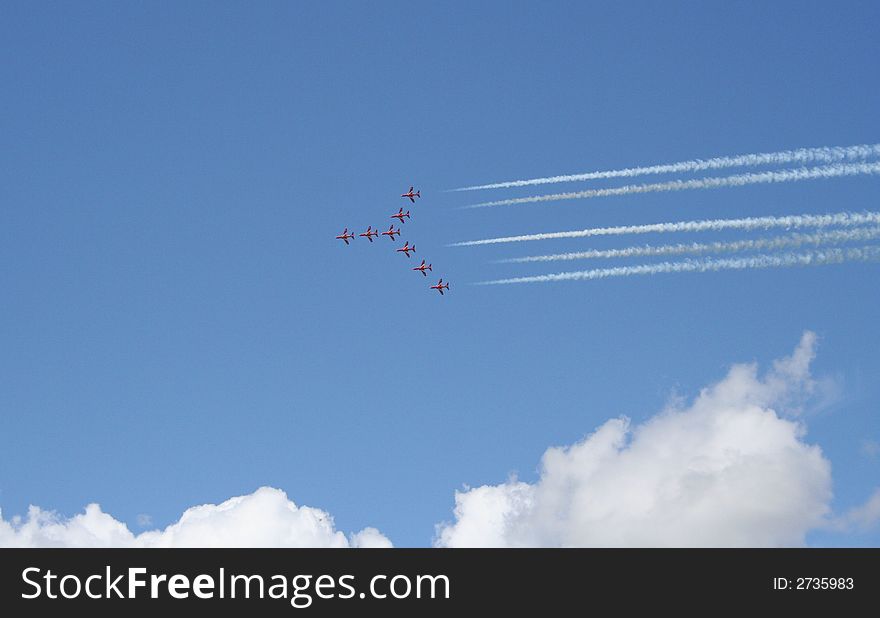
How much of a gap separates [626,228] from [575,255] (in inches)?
208
